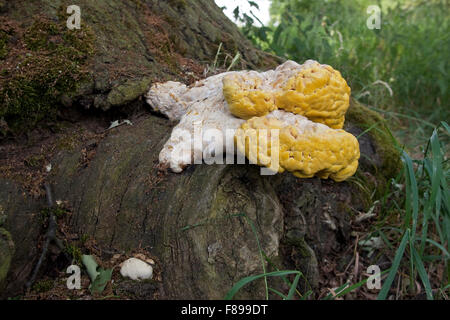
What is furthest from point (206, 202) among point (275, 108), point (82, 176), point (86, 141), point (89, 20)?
point (89, 20)

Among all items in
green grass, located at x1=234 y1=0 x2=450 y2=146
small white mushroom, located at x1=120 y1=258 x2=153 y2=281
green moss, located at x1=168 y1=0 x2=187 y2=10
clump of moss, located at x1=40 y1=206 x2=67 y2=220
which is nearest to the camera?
small white mushroom, located at x1=120 y1=258 x2=153 y2=281

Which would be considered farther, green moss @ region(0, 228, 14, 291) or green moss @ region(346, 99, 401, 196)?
green moss @ region(346, 99, 401, 196)

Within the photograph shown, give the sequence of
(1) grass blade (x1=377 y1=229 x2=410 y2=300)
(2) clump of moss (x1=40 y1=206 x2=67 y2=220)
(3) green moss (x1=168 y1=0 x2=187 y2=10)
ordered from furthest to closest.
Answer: (3) green moss (x1=168 y1=0 x2=187 y2=10)
(2) clump of moss (x1=40 y1=206 x2=67 y2=220)
(1) grass blade (x1=377 y1=229 x2=410 y2=300)

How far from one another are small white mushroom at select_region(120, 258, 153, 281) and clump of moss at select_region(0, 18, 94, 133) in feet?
4.01

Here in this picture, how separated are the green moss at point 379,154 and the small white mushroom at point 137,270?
1.71 m

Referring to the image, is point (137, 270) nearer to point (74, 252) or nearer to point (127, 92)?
point (74, 252)

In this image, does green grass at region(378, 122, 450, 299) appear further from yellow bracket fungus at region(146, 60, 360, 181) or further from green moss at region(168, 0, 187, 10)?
green moss at region(168, 0, 187, 10)

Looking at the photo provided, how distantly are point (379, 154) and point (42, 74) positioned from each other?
8.75ft

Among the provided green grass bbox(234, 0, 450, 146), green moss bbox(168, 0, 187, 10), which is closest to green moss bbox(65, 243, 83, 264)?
green moss bbox(168, 0, 187, 10)

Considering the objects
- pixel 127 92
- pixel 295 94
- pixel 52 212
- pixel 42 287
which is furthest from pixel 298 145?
pixel 42 287

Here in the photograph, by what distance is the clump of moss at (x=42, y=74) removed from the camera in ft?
7.75

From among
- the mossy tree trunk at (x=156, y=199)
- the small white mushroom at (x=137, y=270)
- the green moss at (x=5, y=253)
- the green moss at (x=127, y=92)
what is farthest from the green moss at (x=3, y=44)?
the small white mushroom at (x=137, y=270)

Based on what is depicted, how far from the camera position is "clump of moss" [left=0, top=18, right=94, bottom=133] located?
2.36 meters
